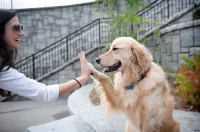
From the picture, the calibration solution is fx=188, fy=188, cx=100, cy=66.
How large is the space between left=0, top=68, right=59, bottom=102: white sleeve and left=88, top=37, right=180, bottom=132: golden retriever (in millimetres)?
569

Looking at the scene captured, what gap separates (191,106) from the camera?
3.94 m

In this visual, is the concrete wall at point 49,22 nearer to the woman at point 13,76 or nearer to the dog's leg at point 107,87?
the dog's leg at point 107,87

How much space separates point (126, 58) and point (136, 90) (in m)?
0.42

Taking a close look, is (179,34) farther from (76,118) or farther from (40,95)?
(40,95)

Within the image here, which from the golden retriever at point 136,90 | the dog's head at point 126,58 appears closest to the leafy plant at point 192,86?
the golden retriever at point 136,90

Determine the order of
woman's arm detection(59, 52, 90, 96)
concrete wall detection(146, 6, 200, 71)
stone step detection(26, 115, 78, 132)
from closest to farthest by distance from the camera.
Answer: woman's arm detection(59, 52, 90, 96), stone step detection(26, 115, 78, 132), concrete wall detection(146, 6, 200, 71)

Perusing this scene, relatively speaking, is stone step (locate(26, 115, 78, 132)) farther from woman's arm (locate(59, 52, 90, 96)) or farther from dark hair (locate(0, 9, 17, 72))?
dark hair (locate(0, 9, 17, 72))

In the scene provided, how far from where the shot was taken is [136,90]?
2168mm

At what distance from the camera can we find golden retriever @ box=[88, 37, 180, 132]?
82.4 inches

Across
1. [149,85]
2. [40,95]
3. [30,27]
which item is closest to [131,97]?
[149,85]

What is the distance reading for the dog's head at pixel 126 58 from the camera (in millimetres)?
2229

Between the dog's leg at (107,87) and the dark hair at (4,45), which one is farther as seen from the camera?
the dog's leg at (107,87)

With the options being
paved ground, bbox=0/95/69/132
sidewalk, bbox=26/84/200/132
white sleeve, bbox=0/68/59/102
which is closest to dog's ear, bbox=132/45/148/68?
sidewalk, bbox=26/84/200/132

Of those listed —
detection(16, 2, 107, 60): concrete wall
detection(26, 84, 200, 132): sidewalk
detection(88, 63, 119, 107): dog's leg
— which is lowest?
detection(26, 84, 200, 132): sidewalk
